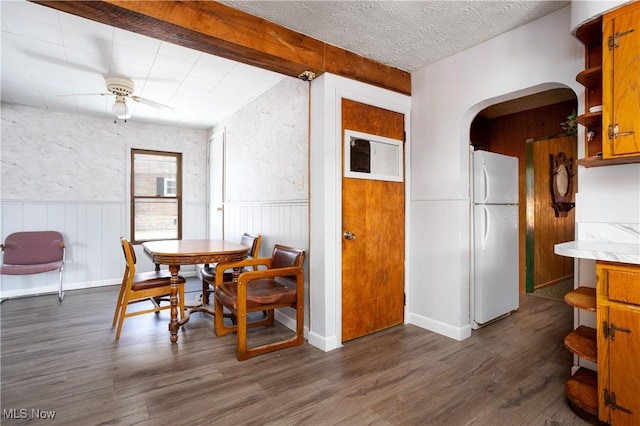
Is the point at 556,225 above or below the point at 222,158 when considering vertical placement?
below

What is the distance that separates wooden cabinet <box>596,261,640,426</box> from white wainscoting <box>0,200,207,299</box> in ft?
18.6

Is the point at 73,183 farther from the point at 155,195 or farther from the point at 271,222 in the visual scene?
the point at 271,222

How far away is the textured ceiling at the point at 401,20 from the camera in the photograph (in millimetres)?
2197

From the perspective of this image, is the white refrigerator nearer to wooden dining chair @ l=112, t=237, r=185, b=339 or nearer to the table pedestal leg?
the table pedestal leg

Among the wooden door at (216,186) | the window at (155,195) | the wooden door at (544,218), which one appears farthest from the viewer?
the window at (155,195)

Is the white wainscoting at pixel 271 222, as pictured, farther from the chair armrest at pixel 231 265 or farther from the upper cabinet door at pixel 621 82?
the upper cabinet door at pixel 621 82

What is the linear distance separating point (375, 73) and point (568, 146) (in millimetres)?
3796

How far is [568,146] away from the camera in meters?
4.92

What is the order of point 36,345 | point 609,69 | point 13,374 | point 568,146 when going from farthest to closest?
point 568,146, point 36,345, point 13,374, point 609,69

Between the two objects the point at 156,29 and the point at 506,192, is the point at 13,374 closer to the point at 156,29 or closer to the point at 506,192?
the point at 156,29

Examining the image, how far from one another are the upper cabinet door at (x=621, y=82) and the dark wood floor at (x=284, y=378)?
1590 millimetres

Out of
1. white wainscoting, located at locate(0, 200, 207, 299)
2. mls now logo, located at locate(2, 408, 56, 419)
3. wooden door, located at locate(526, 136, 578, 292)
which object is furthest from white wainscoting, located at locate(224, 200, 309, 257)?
wooden door, located at locate(526, 136, 578, 292)

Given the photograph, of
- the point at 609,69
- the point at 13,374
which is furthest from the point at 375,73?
the point at 13,374

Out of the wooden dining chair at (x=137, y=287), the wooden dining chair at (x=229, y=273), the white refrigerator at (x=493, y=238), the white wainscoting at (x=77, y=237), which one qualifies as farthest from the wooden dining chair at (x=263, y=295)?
the white wainscoting at (x=77, y=237)
